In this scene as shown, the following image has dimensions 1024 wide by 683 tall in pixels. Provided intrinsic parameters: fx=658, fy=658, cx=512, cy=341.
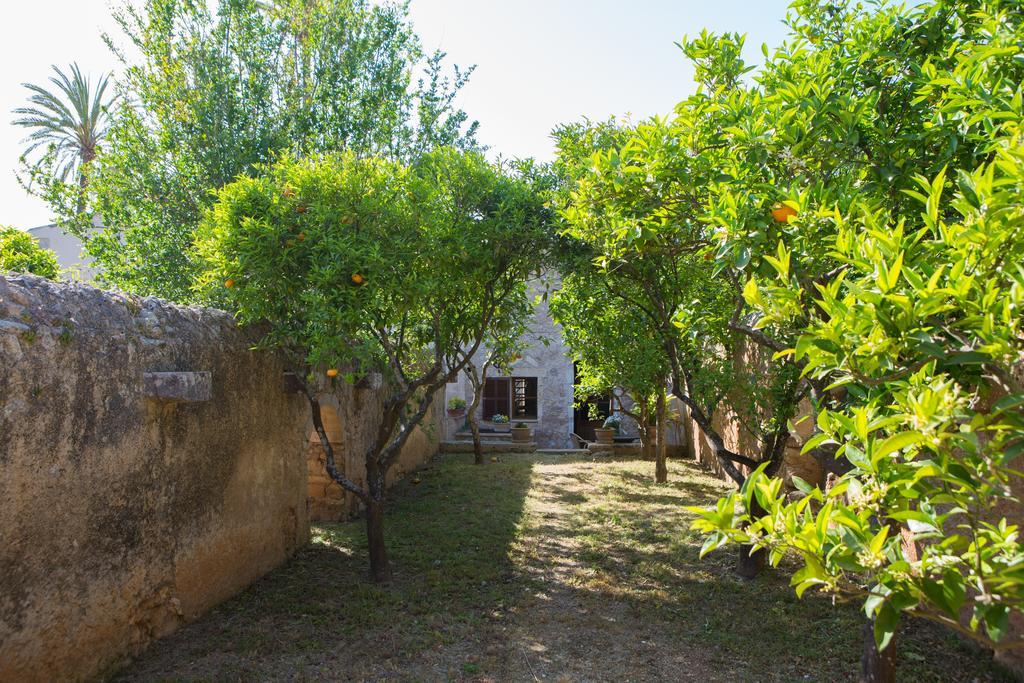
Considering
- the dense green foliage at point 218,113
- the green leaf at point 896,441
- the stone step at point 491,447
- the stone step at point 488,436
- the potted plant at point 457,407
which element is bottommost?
the stone step at point 491,447

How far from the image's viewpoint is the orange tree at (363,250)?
5039 millimetres

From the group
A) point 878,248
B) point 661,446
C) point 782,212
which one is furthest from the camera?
point 661,446

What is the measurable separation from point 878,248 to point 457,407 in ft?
52.9

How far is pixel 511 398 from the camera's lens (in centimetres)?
1845

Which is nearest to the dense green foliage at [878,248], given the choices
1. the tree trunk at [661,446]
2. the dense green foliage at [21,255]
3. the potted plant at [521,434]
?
the dense green foliage at [21,255]

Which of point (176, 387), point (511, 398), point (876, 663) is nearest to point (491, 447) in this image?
point (511, 398)

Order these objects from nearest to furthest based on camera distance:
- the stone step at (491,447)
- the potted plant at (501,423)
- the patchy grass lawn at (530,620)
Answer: the patchy grass lawn at (530,620) → the stone step at (491,447) → the potted plant at (501,423)

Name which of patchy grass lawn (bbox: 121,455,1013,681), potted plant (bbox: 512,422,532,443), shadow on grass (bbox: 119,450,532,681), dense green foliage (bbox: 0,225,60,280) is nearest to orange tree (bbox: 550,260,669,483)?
patchy grass lawn (bbox: 121,455,1013,681)

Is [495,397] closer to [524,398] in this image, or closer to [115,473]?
[524,398]

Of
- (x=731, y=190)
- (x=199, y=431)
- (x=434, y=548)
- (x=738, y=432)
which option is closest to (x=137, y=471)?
(x=199, y=431)

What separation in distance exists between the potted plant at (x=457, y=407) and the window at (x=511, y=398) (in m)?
0.99

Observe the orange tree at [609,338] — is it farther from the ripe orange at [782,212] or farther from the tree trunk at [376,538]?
the ripe orange at [782,212]

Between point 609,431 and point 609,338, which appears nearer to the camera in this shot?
point 609,338

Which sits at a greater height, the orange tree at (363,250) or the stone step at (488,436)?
the orange tree at (363,250)
